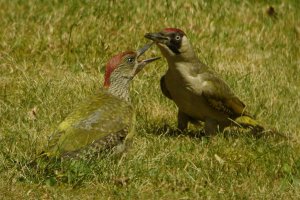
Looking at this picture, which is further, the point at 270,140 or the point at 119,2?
the point at 119,2

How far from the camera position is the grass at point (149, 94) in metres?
6.77

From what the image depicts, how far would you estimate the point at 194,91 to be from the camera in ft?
27.1

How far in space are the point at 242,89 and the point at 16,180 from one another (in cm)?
334

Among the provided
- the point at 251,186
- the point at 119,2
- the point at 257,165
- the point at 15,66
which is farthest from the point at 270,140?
the point at 119,2

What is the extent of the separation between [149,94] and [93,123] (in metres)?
2.10

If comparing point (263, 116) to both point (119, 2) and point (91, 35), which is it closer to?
point (91, 35)

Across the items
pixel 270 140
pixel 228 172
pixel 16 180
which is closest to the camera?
pixel 16 180

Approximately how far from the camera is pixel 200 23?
1100 centimetres

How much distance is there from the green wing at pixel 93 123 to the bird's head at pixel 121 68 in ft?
0.56

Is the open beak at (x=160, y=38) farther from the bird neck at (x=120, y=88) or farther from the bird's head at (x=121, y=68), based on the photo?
the bird neck at (x=120, y=88)

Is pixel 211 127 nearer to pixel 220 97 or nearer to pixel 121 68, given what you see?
pixel 220 97

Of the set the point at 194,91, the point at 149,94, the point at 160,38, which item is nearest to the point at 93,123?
the point at 194,91

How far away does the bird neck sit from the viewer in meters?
7.71

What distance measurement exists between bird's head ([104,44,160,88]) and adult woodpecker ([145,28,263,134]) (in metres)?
0.39
